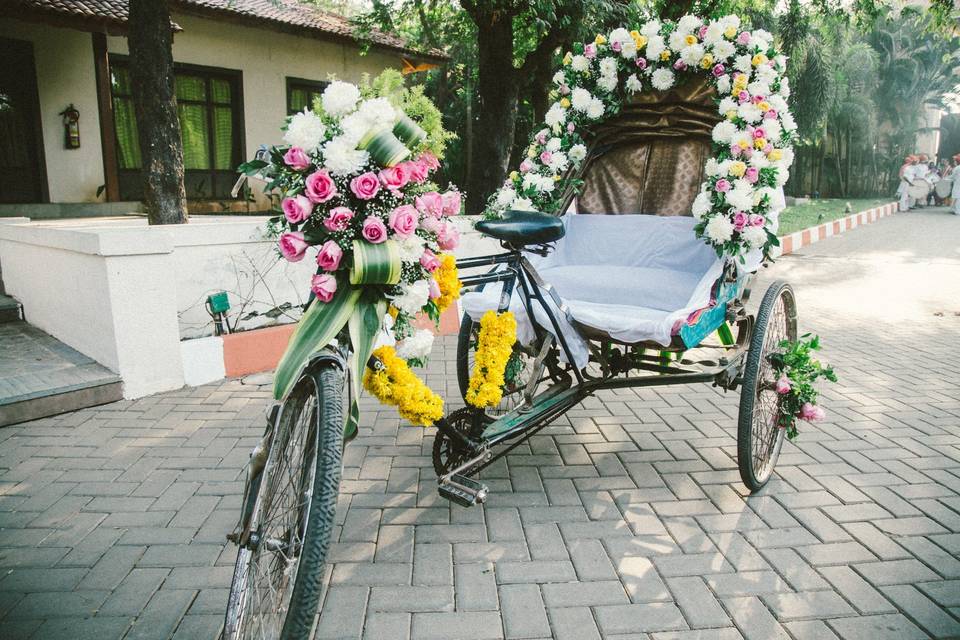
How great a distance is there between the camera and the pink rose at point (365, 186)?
220cm

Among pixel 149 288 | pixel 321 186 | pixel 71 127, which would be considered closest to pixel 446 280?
pixel 321 186

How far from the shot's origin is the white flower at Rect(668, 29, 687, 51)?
155 inches

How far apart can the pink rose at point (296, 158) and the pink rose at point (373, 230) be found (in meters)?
0.29

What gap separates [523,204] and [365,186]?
2020 mm

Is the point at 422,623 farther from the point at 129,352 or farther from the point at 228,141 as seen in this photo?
the point at 228,141

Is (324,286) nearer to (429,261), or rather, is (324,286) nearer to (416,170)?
(429,261)

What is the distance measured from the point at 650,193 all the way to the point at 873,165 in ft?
101

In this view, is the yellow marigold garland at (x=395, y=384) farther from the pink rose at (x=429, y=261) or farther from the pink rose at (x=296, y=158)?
the pink rose at (x=296, y=158)

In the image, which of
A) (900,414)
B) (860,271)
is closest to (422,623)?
(900,414)

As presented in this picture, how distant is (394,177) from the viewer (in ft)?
7.39

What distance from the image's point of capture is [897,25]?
2894 cm

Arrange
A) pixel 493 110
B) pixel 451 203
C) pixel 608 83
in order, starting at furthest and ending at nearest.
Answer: pixel 493 110, pixel 608 83, pixel 451 203

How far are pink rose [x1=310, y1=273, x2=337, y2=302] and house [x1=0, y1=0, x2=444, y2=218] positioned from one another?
8326mm

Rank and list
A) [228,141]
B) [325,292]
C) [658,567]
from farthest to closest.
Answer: [228,141]
[658,567]
[325,292]
